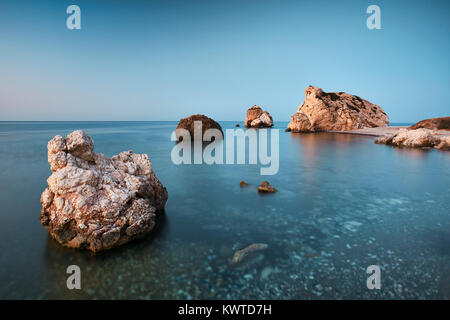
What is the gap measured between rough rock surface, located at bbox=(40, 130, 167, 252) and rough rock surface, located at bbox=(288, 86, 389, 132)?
5738cm

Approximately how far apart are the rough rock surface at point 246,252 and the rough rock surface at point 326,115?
56.6 m

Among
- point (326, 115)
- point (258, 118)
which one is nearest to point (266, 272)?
point (326, 115)

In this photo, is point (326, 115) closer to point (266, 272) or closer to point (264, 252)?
point (264, 252)

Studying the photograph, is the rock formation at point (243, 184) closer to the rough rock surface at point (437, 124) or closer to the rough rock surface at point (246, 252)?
the rough rock surface at point (246, 252)

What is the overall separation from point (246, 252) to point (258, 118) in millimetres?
79746

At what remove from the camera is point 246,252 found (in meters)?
5.93

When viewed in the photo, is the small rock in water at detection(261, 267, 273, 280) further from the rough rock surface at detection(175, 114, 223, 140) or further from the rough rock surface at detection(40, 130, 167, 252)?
the rough rock surface at detection(175, 114, 223, 140)

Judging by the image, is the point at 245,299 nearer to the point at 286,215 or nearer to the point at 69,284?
the point at 69,284

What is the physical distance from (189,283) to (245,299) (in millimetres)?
1292

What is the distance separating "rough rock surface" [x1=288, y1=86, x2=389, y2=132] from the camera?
56497 millimetres

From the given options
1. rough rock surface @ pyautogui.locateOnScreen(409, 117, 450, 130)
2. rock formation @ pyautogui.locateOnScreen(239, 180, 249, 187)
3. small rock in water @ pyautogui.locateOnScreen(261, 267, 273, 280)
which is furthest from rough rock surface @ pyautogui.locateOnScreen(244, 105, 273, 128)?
small rock in water @ pyautogui.locateOnScreen(261, 267, 273, 280)

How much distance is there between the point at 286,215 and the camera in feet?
28.2

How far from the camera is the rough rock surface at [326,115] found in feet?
185
